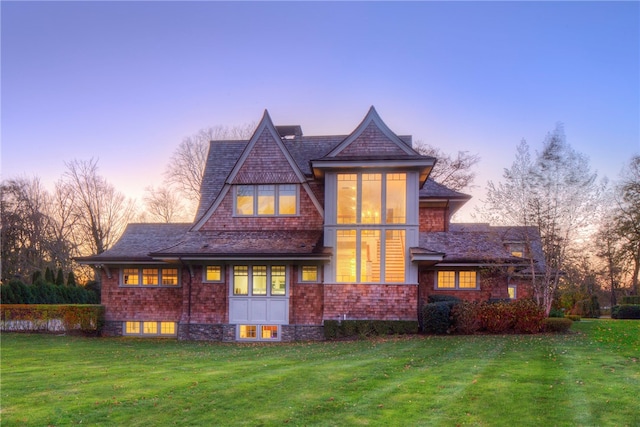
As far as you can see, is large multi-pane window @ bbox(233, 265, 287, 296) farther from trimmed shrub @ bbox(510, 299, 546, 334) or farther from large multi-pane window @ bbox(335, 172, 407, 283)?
trimmed shrub @ bbox(510, 299, 546, 334)

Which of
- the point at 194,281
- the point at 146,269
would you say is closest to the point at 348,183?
the point at 194,281

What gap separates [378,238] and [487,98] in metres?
11.0

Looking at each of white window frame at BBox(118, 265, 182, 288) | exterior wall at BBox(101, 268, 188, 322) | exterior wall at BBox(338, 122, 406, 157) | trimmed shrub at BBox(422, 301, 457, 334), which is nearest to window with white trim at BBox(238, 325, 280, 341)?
exterior wall at BBox(101, 268, 188, 322)

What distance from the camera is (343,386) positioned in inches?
367

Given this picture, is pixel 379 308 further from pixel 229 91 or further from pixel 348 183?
pixel 229 91

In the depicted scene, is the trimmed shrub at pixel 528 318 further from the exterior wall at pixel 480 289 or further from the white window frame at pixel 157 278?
the white window frame at pixel 157 278

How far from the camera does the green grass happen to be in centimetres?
753

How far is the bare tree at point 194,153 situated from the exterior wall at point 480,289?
26286 mm

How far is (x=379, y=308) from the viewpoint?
18469 mm

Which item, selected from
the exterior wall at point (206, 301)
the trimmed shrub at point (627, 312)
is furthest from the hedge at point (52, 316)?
the trimmed shrub at point (627, 312)

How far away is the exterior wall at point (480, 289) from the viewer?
20.2 m

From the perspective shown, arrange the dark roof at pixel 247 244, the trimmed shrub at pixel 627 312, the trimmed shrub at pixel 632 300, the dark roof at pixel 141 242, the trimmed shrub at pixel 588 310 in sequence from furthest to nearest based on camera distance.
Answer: the trimmed shrub at pixel 588 310, the trimmed shrub at pixel 632 300, the trimmed shrub at pixel 627 312, the dark roof at pixel 141 242, the dark roof at pixel 247 244

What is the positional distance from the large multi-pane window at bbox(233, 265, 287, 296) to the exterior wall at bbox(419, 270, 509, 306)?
227 inches

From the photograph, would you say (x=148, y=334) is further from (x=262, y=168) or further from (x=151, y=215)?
(x=151, y=215)
